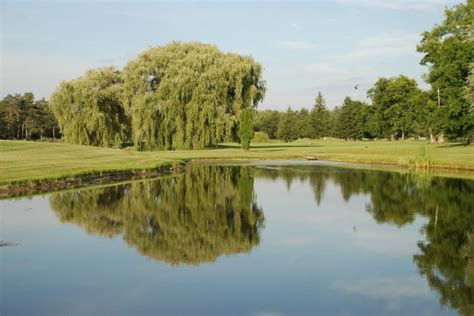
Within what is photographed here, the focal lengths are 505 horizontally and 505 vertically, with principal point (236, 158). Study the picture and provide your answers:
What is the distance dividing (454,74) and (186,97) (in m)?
28.1

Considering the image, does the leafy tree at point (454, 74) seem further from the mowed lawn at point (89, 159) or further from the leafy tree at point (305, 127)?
the leafy tree at point (305, 127)

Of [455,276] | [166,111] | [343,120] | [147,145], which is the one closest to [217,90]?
[166,111]

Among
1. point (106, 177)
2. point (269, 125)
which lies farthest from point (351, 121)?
point (106, 177)

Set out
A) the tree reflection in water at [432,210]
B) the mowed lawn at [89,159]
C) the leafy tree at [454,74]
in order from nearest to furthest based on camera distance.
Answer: the tree reflection in water at [432,210]
the mowed lawn at [89,159]
the leafy tree at [454,74]

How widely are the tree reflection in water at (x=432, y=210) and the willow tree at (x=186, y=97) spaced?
21156 millimetres

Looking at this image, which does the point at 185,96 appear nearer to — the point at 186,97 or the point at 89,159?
the point at 186,97

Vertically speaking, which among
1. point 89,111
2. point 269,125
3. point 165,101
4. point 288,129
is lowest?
point 288,129

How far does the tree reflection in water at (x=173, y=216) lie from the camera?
13.4m

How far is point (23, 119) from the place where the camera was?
105 m

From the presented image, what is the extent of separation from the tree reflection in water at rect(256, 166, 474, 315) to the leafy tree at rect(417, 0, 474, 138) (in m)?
16.6

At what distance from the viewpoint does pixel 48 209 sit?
1903cm

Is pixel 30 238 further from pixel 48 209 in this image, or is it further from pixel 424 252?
pixel 424 252

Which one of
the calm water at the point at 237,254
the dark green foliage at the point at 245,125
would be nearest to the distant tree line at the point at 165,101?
the dark green foliage at the point at 245,125

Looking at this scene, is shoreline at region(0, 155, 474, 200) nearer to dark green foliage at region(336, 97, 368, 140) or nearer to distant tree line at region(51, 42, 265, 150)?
distant tree line at region(51, 42, 265, 150)
